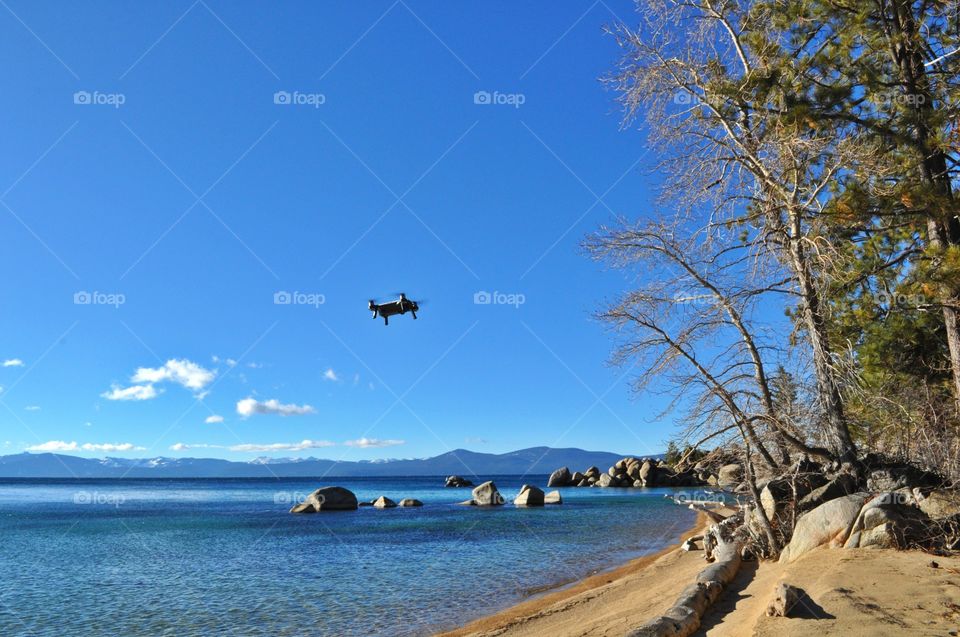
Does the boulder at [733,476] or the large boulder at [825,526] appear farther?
the boulder at [733,476]

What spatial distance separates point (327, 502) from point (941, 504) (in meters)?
51.6

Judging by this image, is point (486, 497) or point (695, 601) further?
point (486, 497)

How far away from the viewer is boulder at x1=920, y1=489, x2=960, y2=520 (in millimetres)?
11633

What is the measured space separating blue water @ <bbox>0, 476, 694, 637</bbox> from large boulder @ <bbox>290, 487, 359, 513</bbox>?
12.0m

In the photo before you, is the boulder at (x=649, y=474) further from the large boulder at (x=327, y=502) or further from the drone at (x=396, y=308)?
the drone at (x=396, y=308)

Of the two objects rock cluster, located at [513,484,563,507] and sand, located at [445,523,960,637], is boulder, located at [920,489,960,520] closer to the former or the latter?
sand, located at [445,523,960,637]

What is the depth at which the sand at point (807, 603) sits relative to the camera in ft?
26.9

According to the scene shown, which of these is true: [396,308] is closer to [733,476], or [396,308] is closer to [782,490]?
[782,490]

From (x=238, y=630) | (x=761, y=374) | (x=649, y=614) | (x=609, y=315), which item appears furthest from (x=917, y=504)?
(x=238, y=630)

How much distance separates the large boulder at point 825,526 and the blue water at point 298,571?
704 centimetres

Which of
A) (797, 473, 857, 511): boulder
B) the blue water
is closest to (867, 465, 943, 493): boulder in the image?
(797, 473, 857, 511): boulder

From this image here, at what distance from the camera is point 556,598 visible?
1658 cm

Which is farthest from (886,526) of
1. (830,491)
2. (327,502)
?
(327,502)

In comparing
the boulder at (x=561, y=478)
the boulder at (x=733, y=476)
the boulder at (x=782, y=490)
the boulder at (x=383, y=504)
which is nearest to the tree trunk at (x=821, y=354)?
the boulder at (x=782, y=490)
